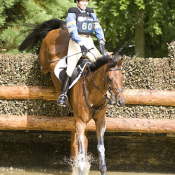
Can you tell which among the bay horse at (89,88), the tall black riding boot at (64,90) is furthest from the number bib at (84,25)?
the tall black riding boot at (64,90)

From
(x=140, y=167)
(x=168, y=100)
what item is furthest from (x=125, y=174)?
(x=168, y=100)

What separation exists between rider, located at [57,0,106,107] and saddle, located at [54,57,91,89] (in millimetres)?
73

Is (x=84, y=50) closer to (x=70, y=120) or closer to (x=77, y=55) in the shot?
(x=77, y=55)

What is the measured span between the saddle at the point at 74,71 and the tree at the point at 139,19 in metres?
10.1

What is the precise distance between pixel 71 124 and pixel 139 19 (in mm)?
11223

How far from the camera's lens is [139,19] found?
1828 cm

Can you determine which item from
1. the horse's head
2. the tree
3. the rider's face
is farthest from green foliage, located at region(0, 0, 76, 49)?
the horse's head

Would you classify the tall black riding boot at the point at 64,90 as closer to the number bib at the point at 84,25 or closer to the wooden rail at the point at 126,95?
the number bib at the point at 84,25

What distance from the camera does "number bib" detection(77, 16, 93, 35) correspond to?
22.8ft

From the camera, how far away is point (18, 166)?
347 inches

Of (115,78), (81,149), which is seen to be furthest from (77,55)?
(81,149)

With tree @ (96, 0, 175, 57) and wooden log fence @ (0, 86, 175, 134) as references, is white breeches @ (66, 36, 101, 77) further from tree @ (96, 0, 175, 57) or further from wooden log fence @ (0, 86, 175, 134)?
tree @ (96, 0, 175, 57)

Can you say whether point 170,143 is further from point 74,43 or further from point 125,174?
point 74,43

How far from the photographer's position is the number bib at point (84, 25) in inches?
273
